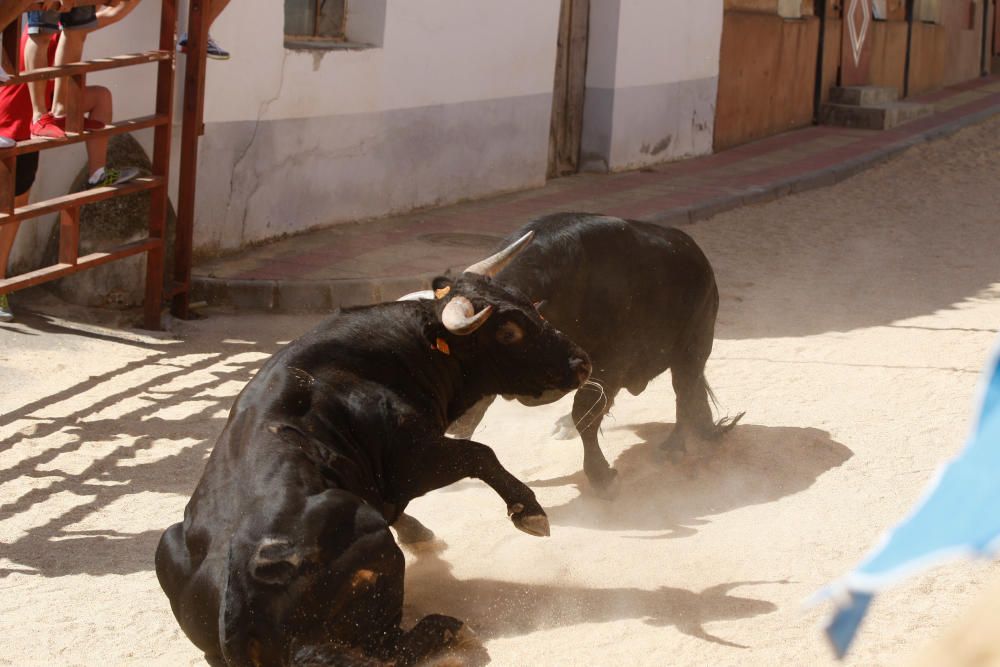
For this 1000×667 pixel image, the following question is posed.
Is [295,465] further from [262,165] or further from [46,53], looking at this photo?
[262,165]

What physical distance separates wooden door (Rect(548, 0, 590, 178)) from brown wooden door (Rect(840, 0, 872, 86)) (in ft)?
24.7

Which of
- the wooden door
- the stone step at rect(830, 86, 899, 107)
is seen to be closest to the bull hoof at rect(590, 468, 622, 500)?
the wooden door

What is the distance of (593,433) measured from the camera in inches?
227

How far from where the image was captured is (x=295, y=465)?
4035mm

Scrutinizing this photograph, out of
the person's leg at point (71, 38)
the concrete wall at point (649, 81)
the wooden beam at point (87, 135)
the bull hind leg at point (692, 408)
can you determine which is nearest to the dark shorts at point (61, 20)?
the person's leg at point (71, 38)

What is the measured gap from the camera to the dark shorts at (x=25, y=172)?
295 inches

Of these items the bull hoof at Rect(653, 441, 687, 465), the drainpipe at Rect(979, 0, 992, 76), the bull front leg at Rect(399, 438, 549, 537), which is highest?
the drainpipe at Rect(979, 0, 992, 76)

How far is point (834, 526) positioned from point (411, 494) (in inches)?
70.4

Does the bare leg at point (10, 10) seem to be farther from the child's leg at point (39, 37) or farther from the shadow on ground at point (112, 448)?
the shadow on ground at point (112, 448)

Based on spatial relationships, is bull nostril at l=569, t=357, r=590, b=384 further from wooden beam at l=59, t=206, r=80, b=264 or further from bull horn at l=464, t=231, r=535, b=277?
wooden beam at l=59, t=206, r=80, b=264

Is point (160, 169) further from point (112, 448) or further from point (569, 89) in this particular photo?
point (569, 89)

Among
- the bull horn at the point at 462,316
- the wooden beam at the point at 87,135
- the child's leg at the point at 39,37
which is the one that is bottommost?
the bull horn at the point at 462,316

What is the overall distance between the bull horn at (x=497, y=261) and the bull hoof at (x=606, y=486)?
1154 mm

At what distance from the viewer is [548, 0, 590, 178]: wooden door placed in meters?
14.2
